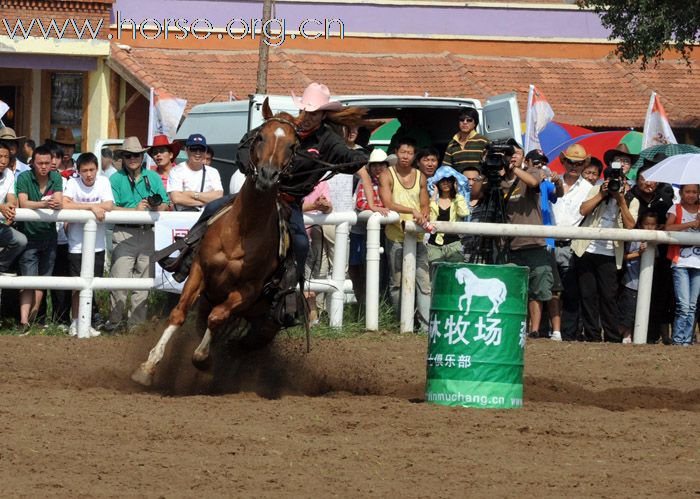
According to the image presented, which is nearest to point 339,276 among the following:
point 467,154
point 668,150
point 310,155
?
point 467,154

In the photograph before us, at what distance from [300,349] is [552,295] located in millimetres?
3332

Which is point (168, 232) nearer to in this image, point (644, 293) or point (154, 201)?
point (154, 201)

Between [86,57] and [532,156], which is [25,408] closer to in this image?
[532,156]

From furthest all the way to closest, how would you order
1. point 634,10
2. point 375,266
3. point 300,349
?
point 634,10 → point 375,266 → point 300,349

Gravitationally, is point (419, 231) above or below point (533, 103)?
below

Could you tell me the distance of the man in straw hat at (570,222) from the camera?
554 inches

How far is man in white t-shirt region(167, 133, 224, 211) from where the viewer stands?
13.4m

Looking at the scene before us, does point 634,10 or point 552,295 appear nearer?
point 552,295

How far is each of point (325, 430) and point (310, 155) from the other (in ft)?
7.87

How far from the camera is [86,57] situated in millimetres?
28984

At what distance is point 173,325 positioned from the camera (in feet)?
31.2

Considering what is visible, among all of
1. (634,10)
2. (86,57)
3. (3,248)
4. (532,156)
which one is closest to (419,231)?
(532,156)

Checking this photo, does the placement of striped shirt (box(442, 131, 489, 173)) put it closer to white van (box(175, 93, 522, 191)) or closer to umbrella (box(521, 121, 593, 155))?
white van (box(175, 93, 522, 191))

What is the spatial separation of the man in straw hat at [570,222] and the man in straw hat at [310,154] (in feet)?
15.8
